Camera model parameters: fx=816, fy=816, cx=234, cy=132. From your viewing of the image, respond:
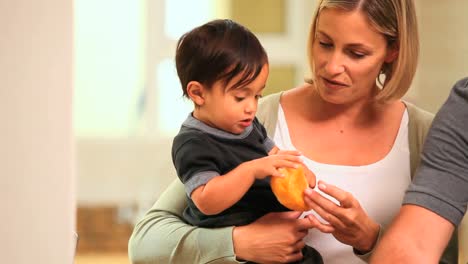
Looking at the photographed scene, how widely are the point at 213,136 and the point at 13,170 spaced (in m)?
0.53

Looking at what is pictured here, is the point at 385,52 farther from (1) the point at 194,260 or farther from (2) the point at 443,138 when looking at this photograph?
(1) the point at 194,260

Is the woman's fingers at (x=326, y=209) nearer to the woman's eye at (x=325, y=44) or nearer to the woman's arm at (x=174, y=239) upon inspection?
the woman's arm at (x=174, y=239)

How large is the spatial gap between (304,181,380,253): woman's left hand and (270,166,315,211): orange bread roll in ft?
0.05

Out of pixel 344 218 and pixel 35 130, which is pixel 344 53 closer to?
pixel 344 218

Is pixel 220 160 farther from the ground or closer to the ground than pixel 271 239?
farther from the ground

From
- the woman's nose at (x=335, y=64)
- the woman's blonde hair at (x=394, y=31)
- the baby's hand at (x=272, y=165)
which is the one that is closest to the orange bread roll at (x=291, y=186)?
the baby's hand at (x=272, y=165)

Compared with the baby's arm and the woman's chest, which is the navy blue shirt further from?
the woman's chest

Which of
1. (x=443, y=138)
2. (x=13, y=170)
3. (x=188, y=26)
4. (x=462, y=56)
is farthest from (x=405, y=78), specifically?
(x=188, y=26)

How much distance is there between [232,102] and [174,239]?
0.35 meters

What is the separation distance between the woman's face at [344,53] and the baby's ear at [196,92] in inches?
12.4

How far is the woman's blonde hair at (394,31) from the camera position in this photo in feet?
5.47

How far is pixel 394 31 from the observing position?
1.72 meters

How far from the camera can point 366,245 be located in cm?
156

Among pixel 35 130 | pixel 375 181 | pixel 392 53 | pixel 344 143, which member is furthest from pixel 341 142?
pixel 35 130
